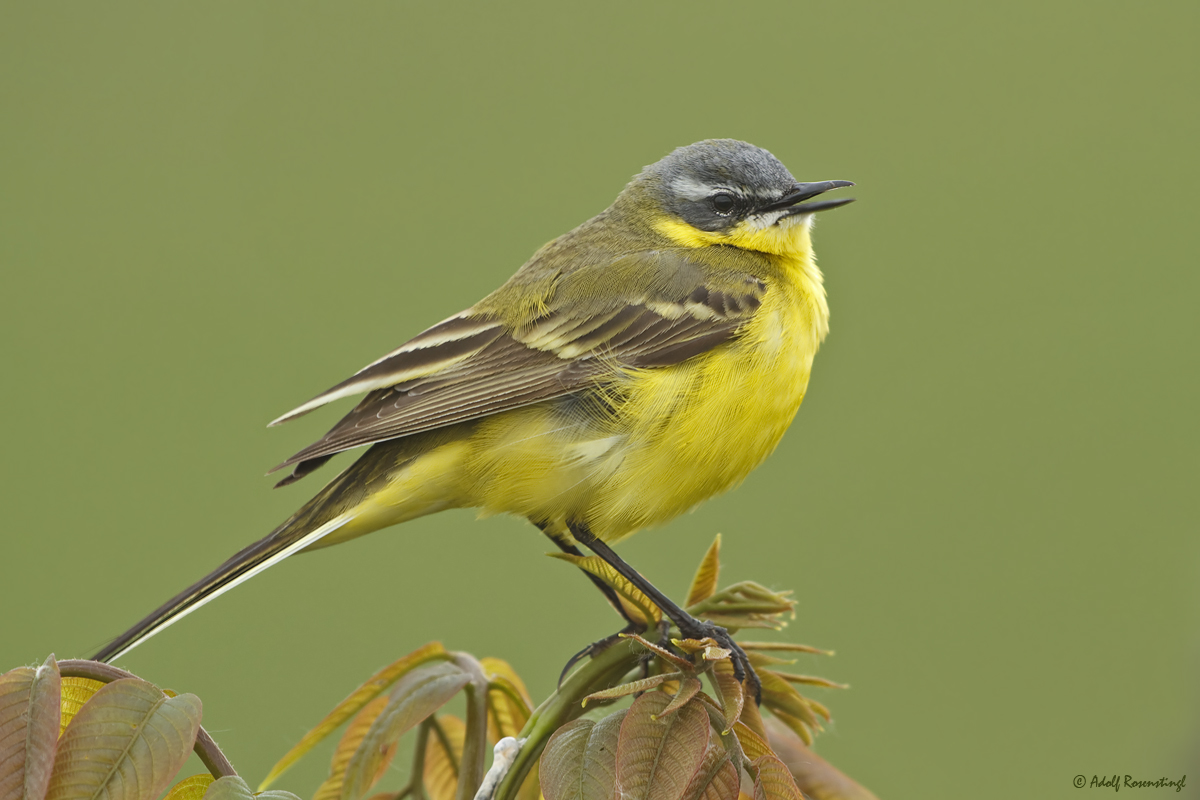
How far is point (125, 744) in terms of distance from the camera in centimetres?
154

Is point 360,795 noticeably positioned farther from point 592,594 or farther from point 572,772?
point 592,594

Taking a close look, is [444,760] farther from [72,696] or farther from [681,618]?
[72,696]

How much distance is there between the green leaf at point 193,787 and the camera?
64.2 inches

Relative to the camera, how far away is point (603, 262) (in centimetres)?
391

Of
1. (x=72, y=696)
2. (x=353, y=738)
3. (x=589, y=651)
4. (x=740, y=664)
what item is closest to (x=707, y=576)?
(x=740, y=664)

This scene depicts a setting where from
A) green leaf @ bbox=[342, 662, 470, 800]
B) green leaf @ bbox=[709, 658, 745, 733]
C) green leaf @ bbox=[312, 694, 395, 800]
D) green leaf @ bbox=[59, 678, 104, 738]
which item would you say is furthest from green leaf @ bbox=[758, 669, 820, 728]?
green leaf @ bbox=[59, 678, 104, 738]

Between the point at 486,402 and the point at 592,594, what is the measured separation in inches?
37.9

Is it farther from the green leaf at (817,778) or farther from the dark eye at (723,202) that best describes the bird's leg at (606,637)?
the dark eye at (723,202)

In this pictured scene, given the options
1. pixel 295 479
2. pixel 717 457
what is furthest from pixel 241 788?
pixel 717 457

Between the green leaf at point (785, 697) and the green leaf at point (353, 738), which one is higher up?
the green leaf at point (353, 738)

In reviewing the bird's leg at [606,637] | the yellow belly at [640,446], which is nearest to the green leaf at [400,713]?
the bird's leg at [606,637]

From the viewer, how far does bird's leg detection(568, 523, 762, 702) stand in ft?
7.51

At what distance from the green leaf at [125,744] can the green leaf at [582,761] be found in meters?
0.51

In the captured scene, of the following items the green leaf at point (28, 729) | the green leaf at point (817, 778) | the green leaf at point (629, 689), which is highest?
the green leaf at point (28, 729)
